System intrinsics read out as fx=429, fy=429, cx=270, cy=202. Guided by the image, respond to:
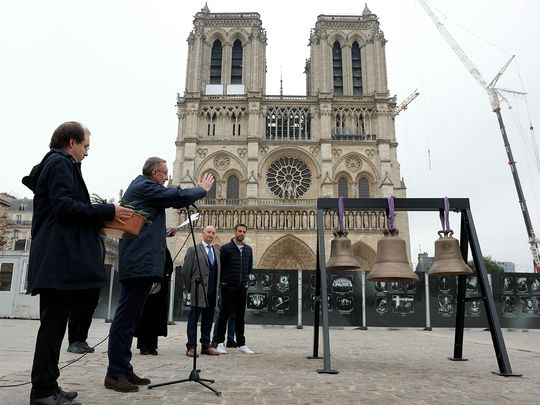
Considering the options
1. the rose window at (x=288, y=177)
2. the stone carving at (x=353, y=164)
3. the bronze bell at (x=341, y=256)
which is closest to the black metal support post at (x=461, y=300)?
the bronze bell at (x=341, y=256)

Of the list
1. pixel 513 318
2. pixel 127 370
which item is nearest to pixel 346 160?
pixel 513 318

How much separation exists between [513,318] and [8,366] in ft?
41.7

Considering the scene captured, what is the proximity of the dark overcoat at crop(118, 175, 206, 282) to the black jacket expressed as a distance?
2.81 metres

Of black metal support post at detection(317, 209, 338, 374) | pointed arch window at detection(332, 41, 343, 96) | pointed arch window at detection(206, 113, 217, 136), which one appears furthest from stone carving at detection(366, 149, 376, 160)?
black metal support post at detection(317, 209, 338, 374)

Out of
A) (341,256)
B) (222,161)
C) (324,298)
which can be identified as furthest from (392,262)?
(222,161)

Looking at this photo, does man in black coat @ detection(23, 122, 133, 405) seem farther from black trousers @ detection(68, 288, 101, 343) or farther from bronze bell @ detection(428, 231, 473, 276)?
bronze bell @ detection(428, 231, 473, 276)

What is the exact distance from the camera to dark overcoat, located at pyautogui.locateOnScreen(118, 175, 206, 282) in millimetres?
3158

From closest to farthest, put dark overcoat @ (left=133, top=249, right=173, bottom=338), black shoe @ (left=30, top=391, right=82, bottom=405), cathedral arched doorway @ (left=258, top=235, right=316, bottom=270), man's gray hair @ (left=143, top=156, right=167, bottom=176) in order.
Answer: black shoe @ (left=30, top=391, right=82, bottom=405) → man's gray hair @ (left=143, top=156, right=167, bottom=176) → dark overcoat @ (left=133, top=249, right=173, bottom=338) → cathedral arched doorway @ (left=258, top=235, right=316, bottom=270)

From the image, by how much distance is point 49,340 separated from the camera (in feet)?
8.09

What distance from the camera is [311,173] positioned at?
31.2 metres

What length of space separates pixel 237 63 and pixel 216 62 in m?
1.70

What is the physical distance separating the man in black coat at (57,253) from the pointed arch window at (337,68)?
107 ft

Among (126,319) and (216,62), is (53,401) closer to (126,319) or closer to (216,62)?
(126,319)

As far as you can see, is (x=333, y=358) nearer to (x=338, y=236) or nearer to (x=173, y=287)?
(x=338, y=236)
